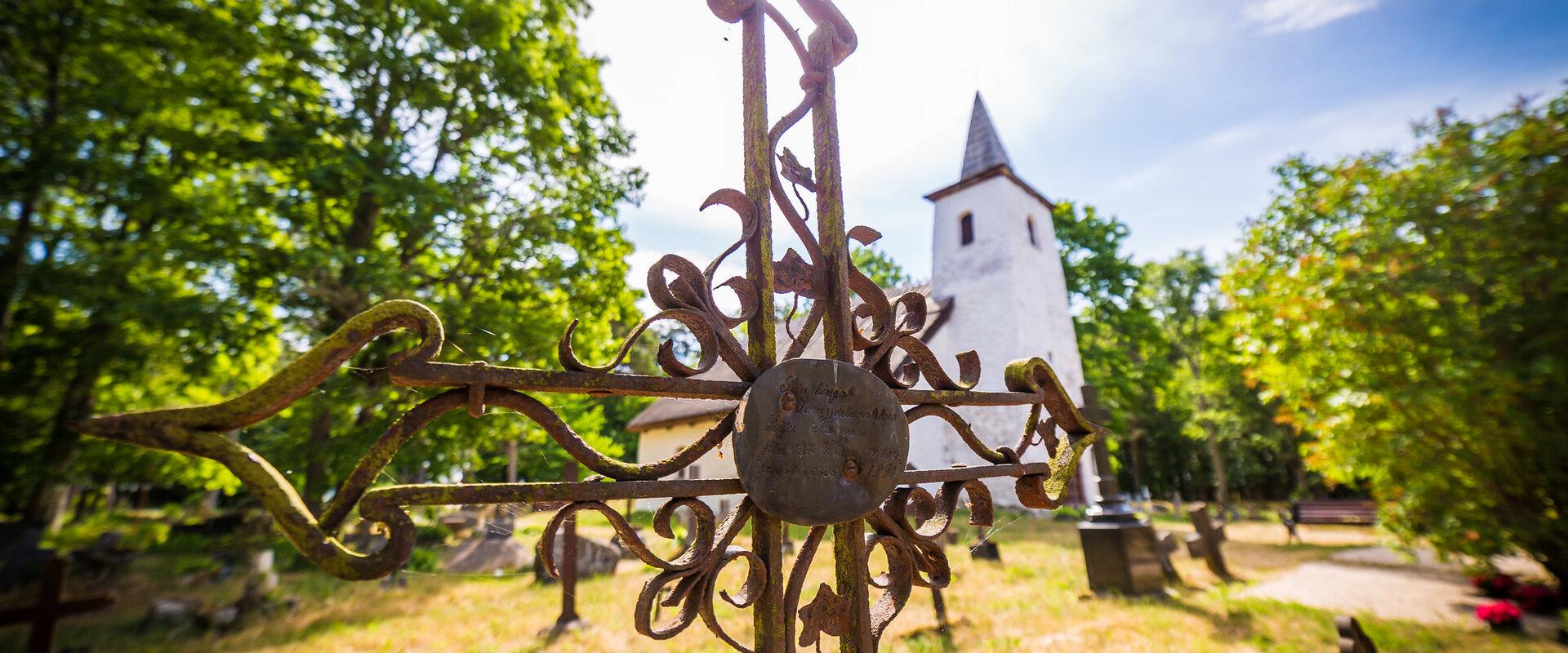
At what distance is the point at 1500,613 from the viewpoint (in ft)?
14.8

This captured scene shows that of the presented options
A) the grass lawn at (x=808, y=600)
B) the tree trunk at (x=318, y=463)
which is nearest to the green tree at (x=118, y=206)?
the tree trunk at (x=318, y=463)

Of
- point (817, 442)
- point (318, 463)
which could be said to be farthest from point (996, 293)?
point (817, 442)

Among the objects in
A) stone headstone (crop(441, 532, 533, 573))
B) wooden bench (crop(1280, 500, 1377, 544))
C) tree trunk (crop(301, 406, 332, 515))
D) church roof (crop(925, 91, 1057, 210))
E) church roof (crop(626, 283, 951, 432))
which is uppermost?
church roof (crop(925, 91, 1057, 210))

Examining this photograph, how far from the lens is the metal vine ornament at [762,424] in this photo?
98 cm

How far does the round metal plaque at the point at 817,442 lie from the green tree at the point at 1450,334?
564 cm

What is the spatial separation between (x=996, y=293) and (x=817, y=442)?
38.6 ft

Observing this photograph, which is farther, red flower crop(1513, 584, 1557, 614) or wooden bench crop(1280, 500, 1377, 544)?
wooden bench crop(1280, 500, 1377, 544)

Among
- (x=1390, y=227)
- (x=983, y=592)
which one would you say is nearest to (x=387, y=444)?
(x=983, y=592)

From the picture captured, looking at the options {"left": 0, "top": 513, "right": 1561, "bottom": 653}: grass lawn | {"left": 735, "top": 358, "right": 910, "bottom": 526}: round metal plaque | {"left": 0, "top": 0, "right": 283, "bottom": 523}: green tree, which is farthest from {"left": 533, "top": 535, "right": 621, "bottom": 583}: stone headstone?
{"left": 735, "top": 358, "right": 910, "bottom": 526}: round metal plaque

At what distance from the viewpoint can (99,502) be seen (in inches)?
613

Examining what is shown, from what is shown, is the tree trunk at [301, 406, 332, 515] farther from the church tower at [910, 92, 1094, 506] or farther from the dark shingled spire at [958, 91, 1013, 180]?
the dark shingled spire at [958, 91, 1013, 180]

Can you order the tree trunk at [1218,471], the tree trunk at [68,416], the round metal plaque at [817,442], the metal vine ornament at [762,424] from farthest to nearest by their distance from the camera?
the tree trunk at [1218,471], the tree trunk at [68,416], the round metal plaque at [817,442], the metal vine ornament at [762,424]

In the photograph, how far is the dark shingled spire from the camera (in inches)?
588

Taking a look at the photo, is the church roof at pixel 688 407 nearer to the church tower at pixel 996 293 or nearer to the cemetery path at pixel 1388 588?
the church tower at pixel 996 293
